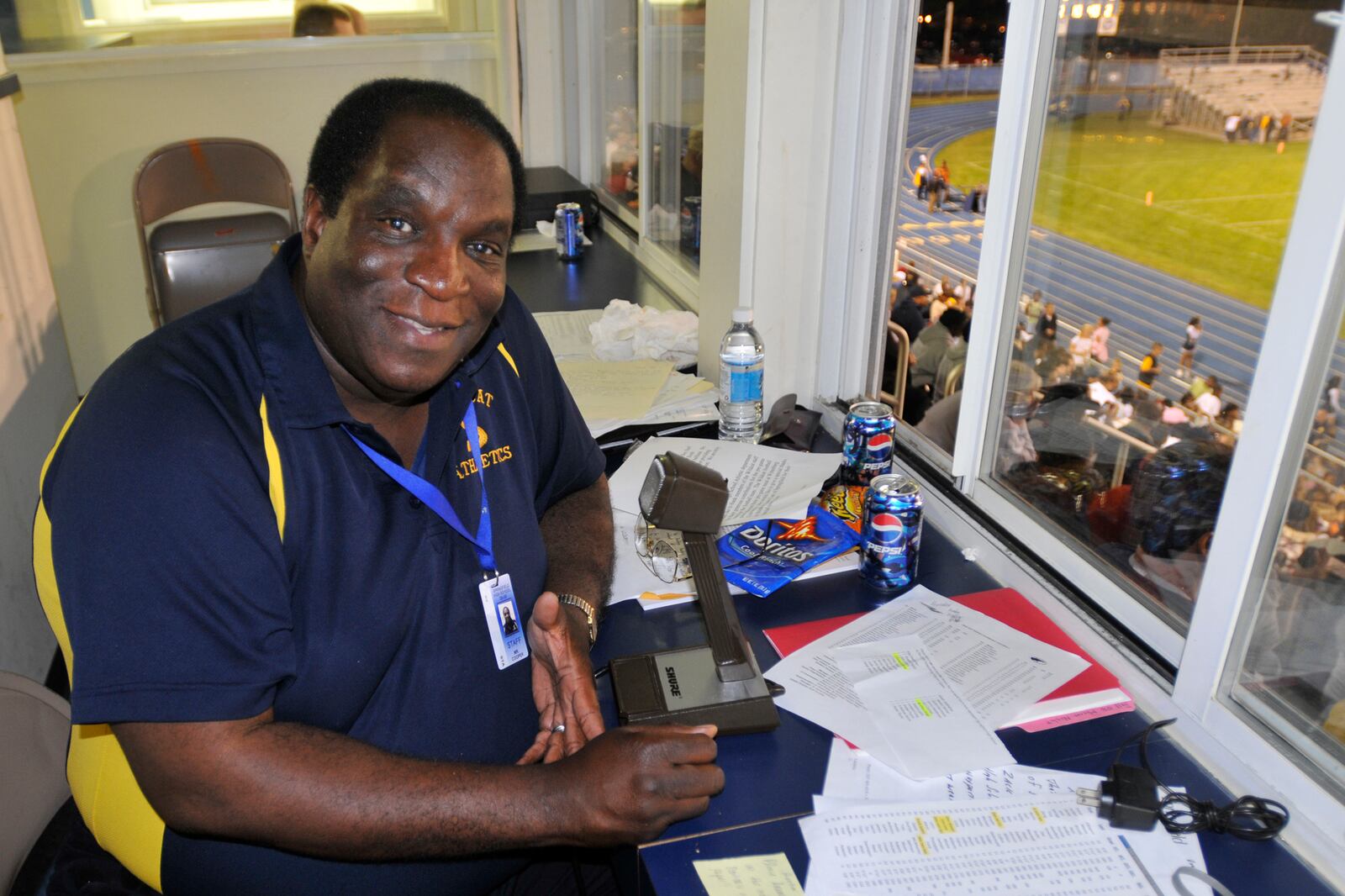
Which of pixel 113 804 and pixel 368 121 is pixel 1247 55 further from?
pixel 113 804

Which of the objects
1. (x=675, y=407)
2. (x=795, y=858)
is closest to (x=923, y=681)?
(x=795, y=858)

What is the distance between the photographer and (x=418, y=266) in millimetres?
1017

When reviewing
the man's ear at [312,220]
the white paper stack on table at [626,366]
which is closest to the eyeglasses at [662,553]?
the white paper stack on table at [626,366]

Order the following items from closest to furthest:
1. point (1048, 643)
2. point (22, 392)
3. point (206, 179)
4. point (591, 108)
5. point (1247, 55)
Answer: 1. point (1247, 55)
2. point (1048, 643)
3. point (22, 392)
4. point (206, 179)
5. point (591, 108)

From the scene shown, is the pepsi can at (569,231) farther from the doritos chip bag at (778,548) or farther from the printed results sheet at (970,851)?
the printed results sheet at (970,851)

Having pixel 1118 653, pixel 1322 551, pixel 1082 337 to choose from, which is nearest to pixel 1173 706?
pixel 1118 653

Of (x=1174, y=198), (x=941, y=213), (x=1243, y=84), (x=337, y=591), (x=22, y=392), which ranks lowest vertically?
(x=22, y=392)

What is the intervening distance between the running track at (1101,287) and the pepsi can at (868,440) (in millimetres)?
260

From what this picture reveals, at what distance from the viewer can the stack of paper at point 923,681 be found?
110 cm

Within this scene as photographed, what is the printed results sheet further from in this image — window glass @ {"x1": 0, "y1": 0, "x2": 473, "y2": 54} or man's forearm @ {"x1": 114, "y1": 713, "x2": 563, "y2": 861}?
window glass @ {"x1": 0, "y1": 0, "x2": 473, "y2": 54}

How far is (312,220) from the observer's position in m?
1.05

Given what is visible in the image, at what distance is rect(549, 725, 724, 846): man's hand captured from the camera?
0.97m

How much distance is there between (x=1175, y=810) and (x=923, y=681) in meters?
0.29

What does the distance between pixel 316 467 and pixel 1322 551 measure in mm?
1002
